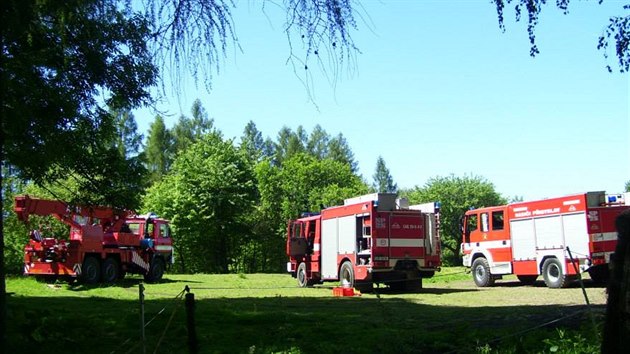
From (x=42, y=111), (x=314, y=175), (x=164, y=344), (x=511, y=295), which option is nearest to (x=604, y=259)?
(x=511, y=295)

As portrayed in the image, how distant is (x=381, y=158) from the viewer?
94.7m

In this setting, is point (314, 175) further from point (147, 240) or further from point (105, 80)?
point (105, 80)

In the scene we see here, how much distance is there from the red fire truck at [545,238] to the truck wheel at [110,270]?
13.9 metres

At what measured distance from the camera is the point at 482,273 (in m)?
23.8

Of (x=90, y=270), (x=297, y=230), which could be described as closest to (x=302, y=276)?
(x=297, y=230)

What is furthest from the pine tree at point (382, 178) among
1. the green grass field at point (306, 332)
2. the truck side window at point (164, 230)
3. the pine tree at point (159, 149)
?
the green grass field at point (306, 332)

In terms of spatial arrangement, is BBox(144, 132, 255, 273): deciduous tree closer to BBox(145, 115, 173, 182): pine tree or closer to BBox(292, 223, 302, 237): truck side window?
BBox(145, 115, 173, 182): pine tree

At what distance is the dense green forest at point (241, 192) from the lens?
50.0m

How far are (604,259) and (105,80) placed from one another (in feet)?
53.5

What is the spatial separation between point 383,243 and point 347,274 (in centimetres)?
193

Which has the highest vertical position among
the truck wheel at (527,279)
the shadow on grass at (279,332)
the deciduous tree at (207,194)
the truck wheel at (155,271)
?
the deciduous tree at (207,194)

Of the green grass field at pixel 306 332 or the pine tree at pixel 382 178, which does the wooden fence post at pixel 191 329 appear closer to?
the green grass field at pixel 306 332

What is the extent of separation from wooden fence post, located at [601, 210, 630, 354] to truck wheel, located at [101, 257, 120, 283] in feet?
72.4

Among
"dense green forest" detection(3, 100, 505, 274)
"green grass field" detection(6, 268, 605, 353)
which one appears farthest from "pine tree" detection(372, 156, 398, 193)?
"green grass field" detection(6, 268, 605, 353)
